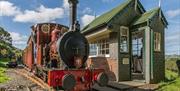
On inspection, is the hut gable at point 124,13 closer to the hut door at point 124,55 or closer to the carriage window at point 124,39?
the carriage window at point 124,39

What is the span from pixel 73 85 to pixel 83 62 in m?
→ 1.89

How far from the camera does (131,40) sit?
50.6 ft

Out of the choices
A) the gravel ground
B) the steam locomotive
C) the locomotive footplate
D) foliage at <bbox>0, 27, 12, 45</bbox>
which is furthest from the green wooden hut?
foliage at <bbox>0, 27, 12, 45</bbox>

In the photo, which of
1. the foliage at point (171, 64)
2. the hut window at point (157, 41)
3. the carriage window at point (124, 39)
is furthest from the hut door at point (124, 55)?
the foliage at point (171, 64)

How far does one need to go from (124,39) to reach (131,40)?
446mm

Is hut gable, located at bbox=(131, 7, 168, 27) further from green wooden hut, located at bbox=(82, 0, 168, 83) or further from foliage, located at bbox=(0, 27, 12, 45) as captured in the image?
foliage, located at bbox=(0, 27, 12, 45)

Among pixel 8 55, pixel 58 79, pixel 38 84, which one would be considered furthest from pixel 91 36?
pixel 8 55

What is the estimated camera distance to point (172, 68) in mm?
23859

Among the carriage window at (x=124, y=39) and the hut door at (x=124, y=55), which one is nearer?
the hut door at (x=124, y=55)

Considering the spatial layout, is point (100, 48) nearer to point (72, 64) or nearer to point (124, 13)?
point (124, 13)

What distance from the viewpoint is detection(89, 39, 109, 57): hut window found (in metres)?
17.0

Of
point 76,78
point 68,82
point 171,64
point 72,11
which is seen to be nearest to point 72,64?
point 76,78

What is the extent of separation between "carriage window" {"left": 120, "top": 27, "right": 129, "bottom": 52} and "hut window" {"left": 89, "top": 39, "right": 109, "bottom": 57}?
129 centimetres

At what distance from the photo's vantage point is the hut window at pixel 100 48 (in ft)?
55.7
